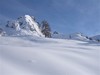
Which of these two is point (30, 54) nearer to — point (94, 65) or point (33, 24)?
point (94, 65)

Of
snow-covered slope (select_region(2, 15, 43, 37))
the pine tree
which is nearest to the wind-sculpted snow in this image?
the pine tree

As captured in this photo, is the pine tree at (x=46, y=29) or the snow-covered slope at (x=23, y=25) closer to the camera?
the pine tree at (x=46, y=29)

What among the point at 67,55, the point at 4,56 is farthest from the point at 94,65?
the point at 4,56

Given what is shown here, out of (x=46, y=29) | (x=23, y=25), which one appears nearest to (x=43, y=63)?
(x=46, y=29)

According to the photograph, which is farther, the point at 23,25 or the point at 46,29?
the point at 23,25

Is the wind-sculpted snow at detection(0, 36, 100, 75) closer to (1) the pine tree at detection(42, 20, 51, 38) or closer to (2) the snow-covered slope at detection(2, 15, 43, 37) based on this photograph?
(1) the pine tree at detection(42, 20, 51, 38)

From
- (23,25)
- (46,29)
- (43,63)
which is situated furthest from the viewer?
(23,25)

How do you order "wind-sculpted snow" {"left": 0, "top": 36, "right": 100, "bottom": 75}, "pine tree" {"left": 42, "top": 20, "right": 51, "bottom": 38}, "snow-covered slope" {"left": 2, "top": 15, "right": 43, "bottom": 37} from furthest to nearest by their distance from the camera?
1. "snow-covered slope" {"left": 2, "top": 15, "right": 43, "bottom": 37}
2. "pine tree" {"left": 42, "top": 20, "right": 51, "bottom": 38}
3. "wind-sculpted snow" {"left": 0, "top": 36, "right": 100, "bottom": 75}

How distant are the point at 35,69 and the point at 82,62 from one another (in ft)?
3.22

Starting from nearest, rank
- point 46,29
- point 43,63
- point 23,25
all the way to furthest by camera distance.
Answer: point 43,63
point 46,29
point 23,25

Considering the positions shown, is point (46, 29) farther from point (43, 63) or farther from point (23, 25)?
point (23, 25)

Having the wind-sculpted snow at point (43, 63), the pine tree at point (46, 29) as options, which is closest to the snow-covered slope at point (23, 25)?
the pine tree at point (46, 29)

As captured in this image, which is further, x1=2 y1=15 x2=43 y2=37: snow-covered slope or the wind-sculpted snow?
x1=2 y1=15 x2=43 y2=37: snow-covered slope

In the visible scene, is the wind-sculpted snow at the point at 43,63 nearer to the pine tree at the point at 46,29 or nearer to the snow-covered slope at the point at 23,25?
the pine tree at the point at 46,29
